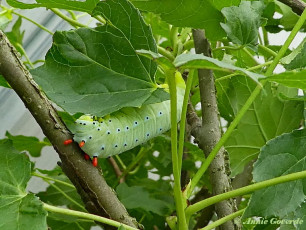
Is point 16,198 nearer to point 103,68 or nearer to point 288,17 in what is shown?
point 103,68

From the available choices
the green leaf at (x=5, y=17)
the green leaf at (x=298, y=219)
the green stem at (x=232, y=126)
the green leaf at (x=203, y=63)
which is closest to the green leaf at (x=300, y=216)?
the green leaf at (x=298, y=219)

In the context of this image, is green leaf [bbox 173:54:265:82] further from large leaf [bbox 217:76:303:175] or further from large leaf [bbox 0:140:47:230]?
large leaf [bbox 217:76:303:175]

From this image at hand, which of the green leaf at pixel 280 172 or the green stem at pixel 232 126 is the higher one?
the green stem at pixel 232 126

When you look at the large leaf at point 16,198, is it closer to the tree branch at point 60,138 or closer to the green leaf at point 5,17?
the tree branch at point 60,138

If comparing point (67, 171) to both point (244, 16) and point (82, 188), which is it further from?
point (244, 16)

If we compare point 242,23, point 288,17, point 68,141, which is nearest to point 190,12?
point 242,23

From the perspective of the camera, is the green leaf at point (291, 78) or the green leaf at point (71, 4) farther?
the green leaf at point (71, 4)

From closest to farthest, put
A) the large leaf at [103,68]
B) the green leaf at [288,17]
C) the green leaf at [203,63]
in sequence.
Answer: the green leaf at [203,63] → the large leaf at [103,68] → the green leaf at [288,17]

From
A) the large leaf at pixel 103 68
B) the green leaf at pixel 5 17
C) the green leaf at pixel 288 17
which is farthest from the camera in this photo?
the green leaf at pixel 288 17

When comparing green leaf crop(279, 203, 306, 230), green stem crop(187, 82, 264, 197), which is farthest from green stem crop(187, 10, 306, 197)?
green leaf crop(279, 203, 306, 230)
